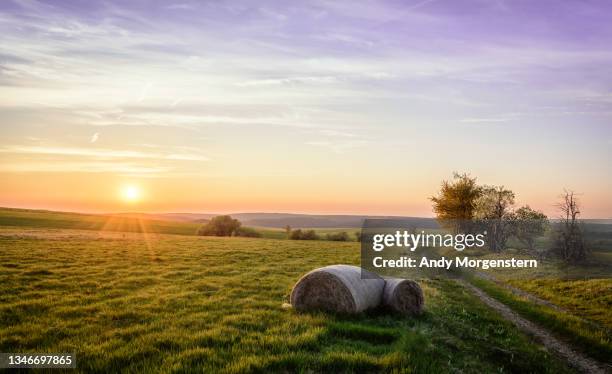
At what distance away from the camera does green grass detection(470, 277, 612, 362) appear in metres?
13.0

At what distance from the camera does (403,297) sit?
593 inches

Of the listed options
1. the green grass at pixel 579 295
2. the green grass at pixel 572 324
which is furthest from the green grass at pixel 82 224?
the green grass at pixel 572 324

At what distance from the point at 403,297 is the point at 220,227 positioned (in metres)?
86.0

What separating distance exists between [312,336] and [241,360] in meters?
2.22

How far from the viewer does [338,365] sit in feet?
Result: 30.1

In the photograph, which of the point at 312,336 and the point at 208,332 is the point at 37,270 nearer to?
the point at 208,332

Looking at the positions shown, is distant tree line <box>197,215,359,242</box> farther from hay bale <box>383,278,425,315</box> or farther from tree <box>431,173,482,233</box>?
hay bale <box>383,278,425,315</box>

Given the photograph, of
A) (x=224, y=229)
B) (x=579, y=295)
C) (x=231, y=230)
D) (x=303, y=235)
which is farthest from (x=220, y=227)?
(x=579, y=295)

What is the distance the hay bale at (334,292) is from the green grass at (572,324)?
245 inches

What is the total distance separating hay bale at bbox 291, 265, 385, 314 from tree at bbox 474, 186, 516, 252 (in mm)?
48159

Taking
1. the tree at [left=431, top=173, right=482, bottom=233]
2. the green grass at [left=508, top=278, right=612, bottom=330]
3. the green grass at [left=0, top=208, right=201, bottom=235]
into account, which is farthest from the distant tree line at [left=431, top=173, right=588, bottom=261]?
the green grass at [left=0, top=208, right=201, bottom=235]

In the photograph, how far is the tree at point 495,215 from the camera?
5950 cm

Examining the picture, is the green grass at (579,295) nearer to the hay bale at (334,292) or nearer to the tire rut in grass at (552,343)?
the tire rut in grass at (552,343)

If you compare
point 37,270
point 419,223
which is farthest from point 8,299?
point 419,223
